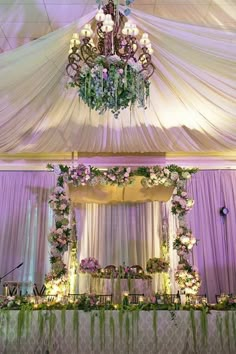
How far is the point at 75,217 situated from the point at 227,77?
5073 millimetres

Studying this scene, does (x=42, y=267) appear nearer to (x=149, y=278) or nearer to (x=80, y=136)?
(x=149, y=278)

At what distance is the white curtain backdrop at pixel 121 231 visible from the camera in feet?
26.7

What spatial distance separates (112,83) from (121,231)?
528cm

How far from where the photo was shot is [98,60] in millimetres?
3414

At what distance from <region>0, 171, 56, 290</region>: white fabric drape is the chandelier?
5331mm

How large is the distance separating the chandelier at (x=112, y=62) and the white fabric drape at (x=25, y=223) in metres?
5.33

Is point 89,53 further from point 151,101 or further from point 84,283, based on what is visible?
point 84,283

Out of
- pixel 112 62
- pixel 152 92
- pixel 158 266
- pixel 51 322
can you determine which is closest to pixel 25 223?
pixel 158 266

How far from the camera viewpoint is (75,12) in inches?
147

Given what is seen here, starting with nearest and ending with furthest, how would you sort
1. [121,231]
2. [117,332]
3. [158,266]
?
[117,332]
[158,266]
[121,231]

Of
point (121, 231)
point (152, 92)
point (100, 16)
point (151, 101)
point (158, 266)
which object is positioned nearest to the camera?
point (100, 16)

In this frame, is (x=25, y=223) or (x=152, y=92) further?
(x=25, y=223)

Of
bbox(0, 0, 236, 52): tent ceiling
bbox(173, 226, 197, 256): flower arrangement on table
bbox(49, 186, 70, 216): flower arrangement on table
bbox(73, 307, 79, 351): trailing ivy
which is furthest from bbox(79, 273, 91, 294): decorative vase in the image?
bbox(0, 0, 236, 52): tent ceiling

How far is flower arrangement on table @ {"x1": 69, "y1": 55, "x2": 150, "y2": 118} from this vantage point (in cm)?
342
